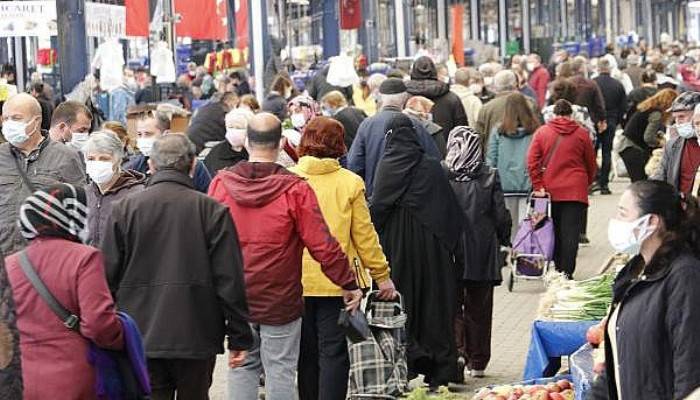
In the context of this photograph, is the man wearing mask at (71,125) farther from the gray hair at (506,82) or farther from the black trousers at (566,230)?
the gray hair at (506,82)

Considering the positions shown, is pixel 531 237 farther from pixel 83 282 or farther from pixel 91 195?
pixel 83 282

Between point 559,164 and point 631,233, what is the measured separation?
834 cm

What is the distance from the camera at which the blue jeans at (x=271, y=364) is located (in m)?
8.45

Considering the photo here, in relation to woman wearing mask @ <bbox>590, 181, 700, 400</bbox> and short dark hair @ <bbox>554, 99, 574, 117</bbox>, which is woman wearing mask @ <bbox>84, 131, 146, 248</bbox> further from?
short dark hair @ <bbox>554, 99, 574, 117</bbox>

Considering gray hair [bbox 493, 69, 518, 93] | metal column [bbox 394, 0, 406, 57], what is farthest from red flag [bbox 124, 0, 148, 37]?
metal column [bbox 394, 0, 406, 57]

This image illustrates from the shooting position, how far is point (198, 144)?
16.7 meters

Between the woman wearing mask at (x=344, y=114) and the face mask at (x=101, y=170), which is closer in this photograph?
the face mask at (x=101, y=170)

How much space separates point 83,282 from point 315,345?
281 cm

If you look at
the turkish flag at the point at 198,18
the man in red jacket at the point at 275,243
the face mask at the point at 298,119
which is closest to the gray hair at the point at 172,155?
the man in red jacket at the point at 275,243

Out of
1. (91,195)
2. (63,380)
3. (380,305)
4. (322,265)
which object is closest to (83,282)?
(63,380)

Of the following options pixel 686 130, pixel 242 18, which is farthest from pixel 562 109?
pixel 242 18

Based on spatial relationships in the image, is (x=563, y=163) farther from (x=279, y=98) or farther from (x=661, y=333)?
(x=661, y=333)

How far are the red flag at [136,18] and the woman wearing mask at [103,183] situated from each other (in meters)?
10.0

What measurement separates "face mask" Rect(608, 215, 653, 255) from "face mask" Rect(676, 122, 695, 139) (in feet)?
17.4
